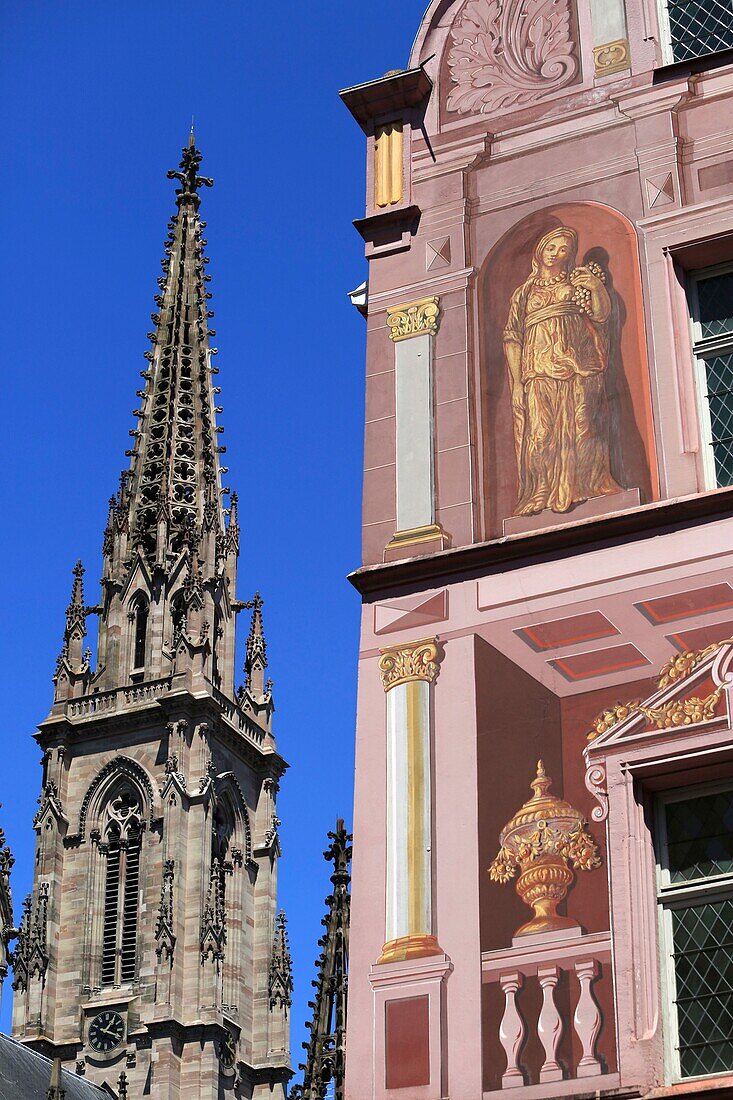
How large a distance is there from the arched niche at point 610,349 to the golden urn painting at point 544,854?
218cm

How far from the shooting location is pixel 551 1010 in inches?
507

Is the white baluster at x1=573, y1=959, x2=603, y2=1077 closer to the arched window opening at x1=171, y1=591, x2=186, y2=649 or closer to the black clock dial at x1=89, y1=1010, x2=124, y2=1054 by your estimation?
the black clock dial at x1=89, y1=1010, x2=124, y2=1054

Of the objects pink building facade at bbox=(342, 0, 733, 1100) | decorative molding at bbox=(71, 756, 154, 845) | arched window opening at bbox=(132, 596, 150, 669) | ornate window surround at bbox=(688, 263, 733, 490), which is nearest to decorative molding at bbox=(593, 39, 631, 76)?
pink building facade at bbox=(342, 0, 733, 1100)

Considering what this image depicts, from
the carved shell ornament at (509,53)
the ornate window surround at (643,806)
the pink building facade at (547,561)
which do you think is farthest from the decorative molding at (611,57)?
the ornate window surround at (643,806)

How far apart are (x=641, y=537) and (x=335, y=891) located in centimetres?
1616

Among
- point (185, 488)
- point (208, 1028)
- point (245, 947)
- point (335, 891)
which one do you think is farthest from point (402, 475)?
point (185, 488)

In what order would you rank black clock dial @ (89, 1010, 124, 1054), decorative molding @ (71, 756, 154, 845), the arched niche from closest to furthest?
the arched niche → black clock dial @ (89, 1010, 124, 1054) → decorative molding @ (71, 756, 154, 845)

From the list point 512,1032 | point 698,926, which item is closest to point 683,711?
point 698,926

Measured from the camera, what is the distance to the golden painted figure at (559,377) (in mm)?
14852

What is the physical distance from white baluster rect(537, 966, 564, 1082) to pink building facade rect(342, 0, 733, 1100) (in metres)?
0.01

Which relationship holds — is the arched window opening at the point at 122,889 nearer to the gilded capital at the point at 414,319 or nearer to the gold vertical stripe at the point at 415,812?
the gilded capital at the point at 414,319

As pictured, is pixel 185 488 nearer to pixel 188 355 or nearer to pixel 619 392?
pixel 188 355

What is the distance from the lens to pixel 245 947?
227 ft

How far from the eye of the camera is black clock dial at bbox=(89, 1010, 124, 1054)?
6481cm
